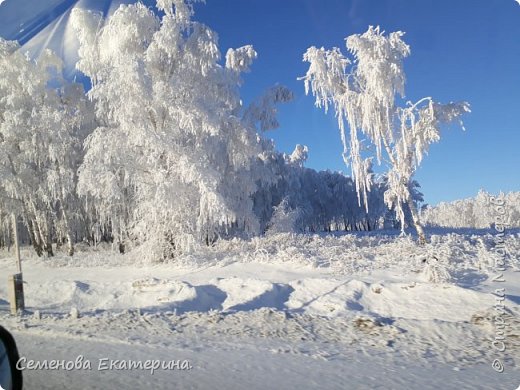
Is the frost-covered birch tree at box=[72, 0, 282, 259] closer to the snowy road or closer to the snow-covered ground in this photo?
the snow-covered ground

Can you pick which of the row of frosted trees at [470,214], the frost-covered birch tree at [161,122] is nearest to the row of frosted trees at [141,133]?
the frost-covered birch tree at [161,122]

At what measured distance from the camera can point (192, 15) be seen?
56.6 ft

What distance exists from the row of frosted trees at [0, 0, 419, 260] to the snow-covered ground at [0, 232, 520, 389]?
3036 mm

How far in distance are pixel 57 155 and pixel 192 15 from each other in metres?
9.92

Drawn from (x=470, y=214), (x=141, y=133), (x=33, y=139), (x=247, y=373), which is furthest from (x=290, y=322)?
(x=470, y=214)

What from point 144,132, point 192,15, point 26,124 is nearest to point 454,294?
point 144,132

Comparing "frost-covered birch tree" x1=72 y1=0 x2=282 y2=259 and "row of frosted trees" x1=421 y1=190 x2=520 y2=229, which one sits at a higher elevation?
"frost-covered birch tree" x1=72 y1=0 x2=282 y2=259

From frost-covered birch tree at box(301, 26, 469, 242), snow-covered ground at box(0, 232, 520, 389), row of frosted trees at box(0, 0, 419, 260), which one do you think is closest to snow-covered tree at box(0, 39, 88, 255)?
row of frosted trees at box(0, 0, 419, 260)

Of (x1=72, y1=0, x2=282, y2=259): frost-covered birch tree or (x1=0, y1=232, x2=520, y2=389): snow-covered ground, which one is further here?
(x1=72, y1=0, x2=282, y2=259): frost-covered birch tree

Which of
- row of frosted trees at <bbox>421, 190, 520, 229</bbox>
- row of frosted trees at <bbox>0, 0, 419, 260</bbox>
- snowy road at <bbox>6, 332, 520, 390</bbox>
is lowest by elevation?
row of frosted trees at <bbox>421, 190, 520, 229</bbox>

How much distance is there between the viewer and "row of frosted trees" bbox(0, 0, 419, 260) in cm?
1509

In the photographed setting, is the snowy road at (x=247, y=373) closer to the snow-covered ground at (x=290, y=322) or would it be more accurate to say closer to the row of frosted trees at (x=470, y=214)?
the snow-covered ground at (x=290, y=322)

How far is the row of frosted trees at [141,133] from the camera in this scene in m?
15.1

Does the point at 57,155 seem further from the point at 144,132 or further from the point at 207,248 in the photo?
the point at 207,248
